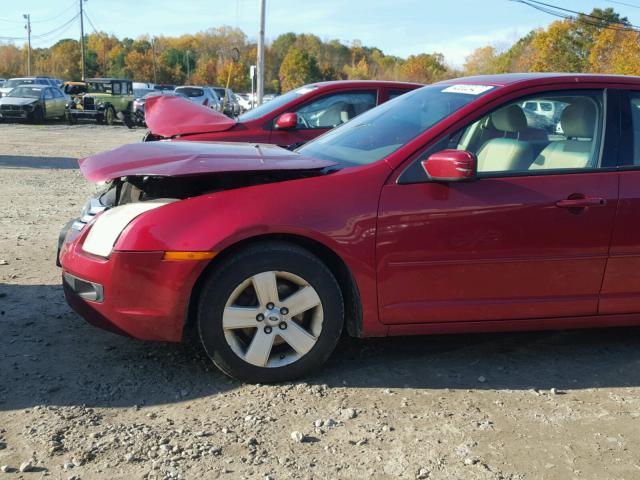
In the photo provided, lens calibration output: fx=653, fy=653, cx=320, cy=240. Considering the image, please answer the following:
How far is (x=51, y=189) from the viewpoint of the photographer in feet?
33.2

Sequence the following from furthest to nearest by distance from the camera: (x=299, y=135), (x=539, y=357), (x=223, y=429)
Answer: (x=299, y=135)
(x=539, y=357)
(x=223, y=429)

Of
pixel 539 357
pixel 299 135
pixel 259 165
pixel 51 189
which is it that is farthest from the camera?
pixel 51 189

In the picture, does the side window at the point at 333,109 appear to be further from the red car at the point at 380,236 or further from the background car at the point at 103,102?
the background car at the point at 103,102

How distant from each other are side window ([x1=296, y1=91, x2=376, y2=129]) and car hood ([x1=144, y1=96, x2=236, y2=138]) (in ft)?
2.70

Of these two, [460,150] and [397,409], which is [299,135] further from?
[397,409]

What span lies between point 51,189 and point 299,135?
4.93m

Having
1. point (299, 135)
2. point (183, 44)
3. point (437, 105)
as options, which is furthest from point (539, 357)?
point (183, 44)

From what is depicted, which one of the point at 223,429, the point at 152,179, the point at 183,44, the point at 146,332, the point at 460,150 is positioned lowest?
the point at 223,429

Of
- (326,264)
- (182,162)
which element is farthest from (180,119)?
(326,264)

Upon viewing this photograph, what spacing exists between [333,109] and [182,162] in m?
4.15

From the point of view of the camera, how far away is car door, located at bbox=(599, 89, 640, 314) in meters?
3.73

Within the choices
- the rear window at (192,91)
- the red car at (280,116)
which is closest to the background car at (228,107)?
the red car at (280,116)

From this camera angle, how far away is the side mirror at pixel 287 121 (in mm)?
6977

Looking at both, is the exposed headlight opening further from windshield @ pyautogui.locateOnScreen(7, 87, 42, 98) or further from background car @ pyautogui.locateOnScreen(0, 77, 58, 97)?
background car @ pyautogui.locateOnScreen(0, 77, 58, 97)
